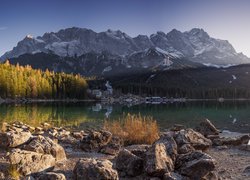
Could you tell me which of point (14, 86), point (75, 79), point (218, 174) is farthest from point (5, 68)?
point (218, 174)

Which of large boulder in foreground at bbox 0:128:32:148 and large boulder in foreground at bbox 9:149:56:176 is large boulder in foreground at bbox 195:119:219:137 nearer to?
large boulder in foreground at bbox 0:128:32:148

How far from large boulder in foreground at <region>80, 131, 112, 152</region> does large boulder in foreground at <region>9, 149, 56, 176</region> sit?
19.1 feet

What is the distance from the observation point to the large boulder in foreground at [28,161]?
39.7ft

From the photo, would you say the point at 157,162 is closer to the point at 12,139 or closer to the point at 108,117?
the point at 12,139

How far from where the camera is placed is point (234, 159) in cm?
1817

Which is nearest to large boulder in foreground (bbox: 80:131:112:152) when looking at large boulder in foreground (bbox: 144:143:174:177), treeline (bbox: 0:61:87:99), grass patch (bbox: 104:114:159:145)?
grass patch (bbox: 104:114:159:145)

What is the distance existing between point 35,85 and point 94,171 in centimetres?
15373

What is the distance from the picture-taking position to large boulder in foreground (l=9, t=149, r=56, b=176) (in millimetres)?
12086

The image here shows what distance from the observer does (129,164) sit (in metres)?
13.3

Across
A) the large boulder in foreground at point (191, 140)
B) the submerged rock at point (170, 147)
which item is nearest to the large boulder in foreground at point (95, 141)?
the large boulder in foreground at point (191, 140)

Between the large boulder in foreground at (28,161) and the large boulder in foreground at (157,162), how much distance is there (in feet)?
12.9

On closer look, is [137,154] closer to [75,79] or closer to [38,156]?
[38,156]

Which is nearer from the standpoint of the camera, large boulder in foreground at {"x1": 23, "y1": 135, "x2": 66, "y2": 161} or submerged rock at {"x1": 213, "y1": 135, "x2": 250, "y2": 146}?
large boulder in foreground at {"x1": 23, "y1": 135, "x2": 66, "y2": 161}

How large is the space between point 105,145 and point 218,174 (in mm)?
6775
